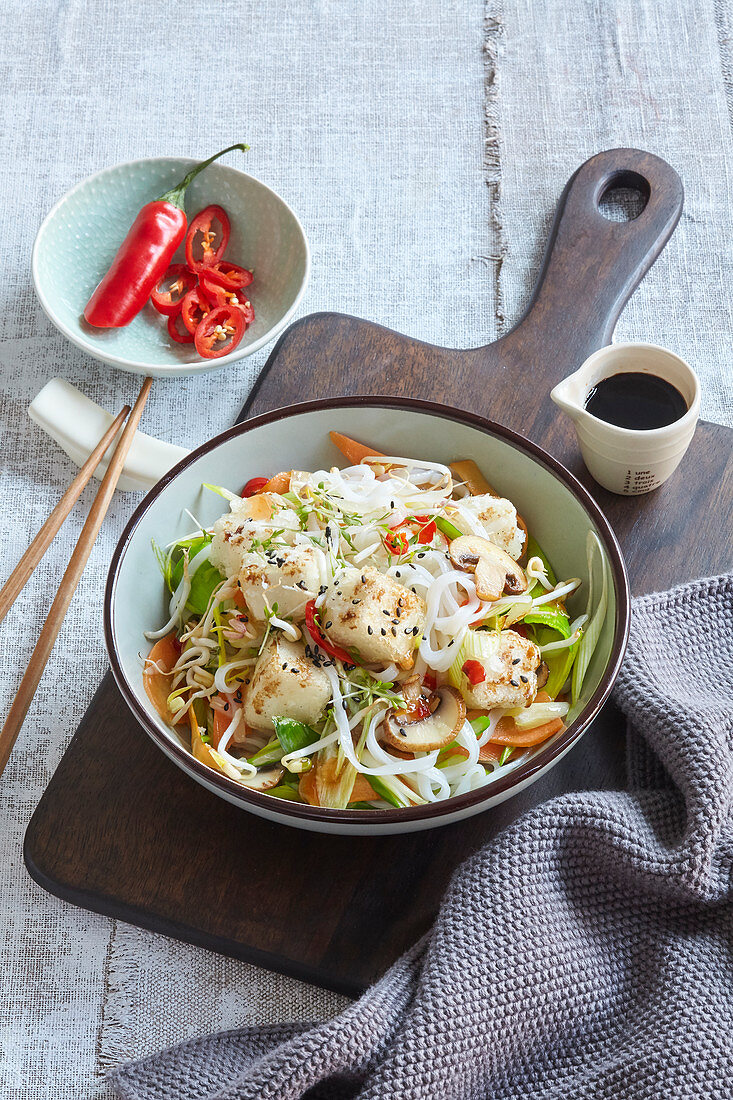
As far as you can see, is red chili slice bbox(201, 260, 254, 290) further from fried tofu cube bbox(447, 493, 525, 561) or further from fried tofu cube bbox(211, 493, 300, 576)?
fried tofu cube bbox(447, 493, 525, 561)

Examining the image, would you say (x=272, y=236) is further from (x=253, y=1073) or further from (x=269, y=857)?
(x=253, y=1073)

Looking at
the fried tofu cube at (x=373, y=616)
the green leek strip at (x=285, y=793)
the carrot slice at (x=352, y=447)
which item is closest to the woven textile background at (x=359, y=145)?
the carrot slice at (x=352, y=447)

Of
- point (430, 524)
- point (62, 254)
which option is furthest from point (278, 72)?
point (430, 524)

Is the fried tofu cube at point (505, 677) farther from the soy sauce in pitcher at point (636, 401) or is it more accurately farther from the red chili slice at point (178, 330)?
the red chili slice at point (178, 330)

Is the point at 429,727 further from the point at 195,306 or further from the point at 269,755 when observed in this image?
the point at 195,306

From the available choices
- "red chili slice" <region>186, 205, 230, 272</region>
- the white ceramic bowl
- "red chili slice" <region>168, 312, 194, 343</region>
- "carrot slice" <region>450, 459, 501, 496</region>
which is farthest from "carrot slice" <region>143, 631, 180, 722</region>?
"red chili slice" <region>186, 205, 230, 272</region>

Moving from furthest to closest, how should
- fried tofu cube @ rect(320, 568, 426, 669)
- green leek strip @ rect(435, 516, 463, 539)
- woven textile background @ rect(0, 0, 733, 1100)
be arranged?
woven textile background @ rect(0, 0, 733, 1100) → green leek strip @ rect(435, 516, 463, 539) → fried tofu cube @ rect(320, 568, 426, 669)

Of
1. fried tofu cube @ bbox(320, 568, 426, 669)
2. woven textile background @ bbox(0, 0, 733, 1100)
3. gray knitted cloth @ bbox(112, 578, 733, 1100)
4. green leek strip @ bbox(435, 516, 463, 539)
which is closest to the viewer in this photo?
gray knitted cloth @ bbox(112, 578, 733, 1100)
